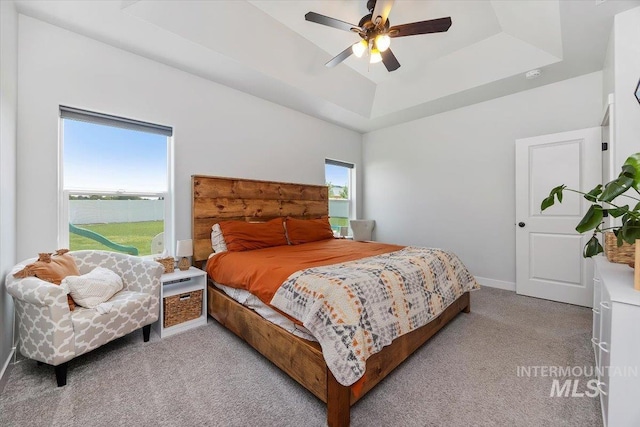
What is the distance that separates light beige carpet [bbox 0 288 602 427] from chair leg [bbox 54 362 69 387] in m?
0.03

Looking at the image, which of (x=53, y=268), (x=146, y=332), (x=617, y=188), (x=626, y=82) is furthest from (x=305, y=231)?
(x=626, y=82)

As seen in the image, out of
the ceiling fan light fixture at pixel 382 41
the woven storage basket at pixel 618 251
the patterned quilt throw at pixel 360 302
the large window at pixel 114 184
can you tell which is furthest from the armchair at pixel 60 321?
the woven storage basket at pixel 618 251

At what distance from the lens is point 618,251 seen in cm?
186

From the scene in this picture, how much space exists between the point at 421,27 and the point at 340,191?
3.25 meters

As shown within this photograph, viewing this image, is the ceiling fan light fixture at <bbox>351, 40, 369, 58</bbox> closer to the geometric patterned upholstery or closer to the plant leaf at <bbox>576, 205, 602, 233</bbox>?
the plant leaf at <bbox>576, 205, 602, 233</bbox>

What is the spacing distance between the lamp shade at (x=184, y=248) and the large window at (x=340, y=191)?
8.79 ft

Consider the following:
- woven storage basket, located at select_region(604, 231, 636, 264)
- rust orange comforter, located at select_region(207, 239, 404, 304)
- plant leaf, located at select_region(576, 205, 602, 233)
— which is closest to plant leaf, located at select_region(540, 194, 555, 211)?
plant leaf, located at select_region(576, 205, 602, 233)

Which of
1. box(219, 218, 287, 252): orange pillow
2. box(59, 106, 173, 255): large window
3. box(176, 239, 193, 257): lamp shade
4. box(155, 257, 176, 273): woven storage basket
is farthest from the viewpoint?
box(219, 218, 287, 252): orange pillow

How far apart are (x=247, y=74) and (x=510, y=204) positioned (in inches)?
150

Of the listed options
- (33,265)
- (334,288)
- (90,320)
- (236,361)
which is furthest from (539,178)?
(33,265)

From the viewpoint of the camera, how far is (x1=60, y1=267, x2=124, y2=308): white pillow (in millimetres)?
1869

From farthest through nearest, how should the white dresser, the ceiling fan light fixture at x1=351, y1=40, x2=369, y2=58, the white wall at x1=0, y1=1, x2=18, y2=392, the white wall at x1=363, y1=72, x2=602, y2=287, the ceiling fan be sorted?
the white wall at x1=363, y1=72, x2=602, y2=287 < the ceiling fan light fixture at x1=351, y1=40, x2=369, y2=58 < the ceiling fan < the white wall at x1=0, y1=1, x2=18, y2=392 < the white dresser

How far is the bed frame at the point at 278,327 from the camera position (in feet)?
4.79

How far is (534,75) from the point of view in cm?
302
